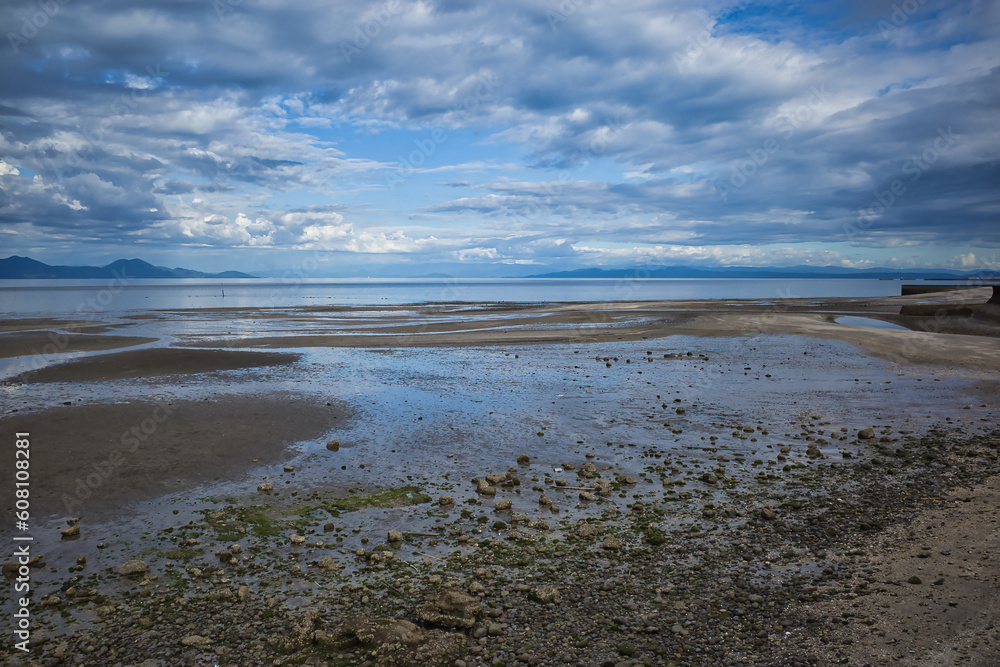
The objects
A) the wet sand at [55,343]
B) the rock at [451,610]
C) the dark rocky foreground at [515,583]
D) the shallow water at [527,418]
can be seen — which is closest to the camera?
the dark rocky foreground at [515,583]

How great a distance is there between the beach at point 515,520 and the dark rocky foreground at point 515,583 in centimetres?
3

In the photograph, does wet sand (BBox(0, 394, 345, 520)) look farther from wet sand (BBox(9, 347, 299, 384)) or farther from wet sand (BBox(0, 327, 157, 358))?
wet sand (BBox(0, 327, 157, 358))

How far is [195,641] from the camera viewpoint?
5.87 meters

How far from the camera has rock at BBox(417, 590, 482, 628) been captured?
603 centimetres

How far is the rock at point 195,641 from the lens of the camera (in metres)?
5.86

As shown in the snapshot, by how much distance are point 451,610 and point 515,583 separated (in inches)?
41.7

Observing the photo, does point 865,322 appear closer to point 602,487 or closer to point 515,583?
point 602,487

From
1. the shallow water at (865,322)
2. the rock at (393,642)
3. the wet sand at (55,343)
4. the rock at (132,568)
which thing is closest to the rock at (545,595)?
the rock at (393,642)

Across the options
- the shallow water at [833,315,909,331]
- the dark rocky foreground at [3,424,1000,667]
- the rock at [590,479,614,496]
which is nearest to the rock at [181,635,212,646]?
the dark rocky foreground at [3,424,1000,667]

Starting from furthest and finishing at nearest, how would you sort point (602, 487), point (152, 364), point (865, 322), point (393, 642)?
point (865, 322) < point (152, 364) < point (602, 487) < point (393, 642)

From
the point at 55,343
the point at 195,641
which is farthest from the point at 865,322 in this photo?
the point at 55,343

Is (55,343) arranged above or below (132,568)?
above

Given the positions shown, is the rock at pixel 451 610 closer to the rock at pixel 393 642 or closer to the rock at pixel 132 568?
the rock at pixel 393 642

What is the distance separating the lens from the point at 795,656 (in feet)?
17.8
